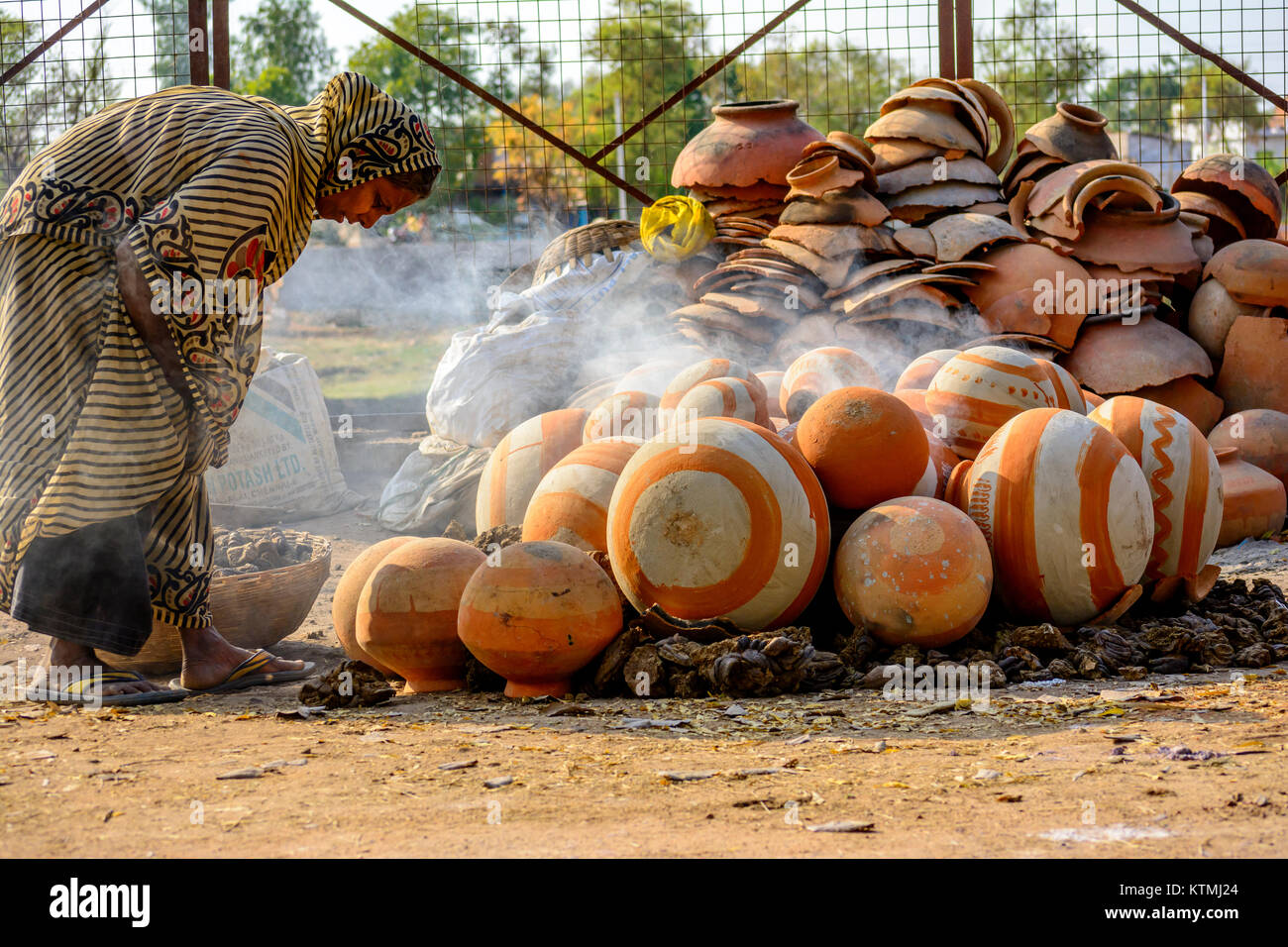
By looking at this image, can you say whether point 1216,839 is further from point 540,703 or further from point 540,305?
point 540,305

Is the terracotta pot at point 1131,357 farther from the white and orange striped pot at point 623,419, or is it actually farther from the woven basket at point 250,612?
the woven basket at point 250,612

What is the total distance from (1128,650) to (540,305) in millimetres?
4985

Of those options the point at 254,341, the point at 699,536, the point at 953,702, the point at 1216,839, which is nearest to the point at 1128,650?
the point at 953,702

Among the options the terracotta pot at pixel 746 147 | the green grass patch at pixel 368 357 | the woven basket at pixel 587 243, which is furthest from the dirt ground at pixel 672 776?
the green grass patch at pixel 368 357

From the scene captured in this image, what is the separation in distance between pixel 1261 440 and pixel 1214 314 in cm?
131

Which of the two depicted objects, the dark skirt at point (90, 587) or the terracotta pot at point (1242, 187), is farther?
the terracotta pot at point (1242, 187)

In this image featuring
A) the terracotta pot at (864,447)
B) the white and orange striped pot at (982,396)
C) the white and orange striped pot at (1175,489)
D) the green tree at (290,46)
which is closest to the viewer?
the terracotta pot at (864,447)

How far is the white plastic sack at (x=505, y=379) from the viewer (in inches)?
316

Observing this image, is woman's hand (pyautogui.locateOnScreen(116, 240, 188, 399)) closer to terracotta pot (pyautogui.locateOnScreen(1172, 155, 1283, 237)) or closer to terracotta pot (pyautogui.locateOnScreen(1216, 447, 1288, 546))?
terracotta pot (pyautogui.locateOnScreen(1216, 447, 1288, 546))

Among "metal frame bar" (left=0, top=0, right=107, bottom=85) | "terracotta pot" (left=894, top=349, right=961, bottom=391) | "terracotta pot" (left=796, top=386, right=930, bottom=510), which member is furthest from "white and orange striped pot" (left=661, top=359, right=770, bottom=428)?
"metal frame bar" (left=0, top=0, right=107, bottom=85)

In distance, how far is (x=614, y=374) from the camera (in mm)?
7906

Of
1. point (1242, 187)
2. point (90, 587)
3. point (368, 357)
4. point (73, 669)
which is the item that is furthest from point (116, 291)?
point (368, 357)

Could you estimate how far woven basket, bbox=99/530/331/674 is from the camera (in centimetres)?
Result: 500

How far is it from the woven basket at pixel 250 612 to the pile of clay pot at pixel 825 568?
68cm
